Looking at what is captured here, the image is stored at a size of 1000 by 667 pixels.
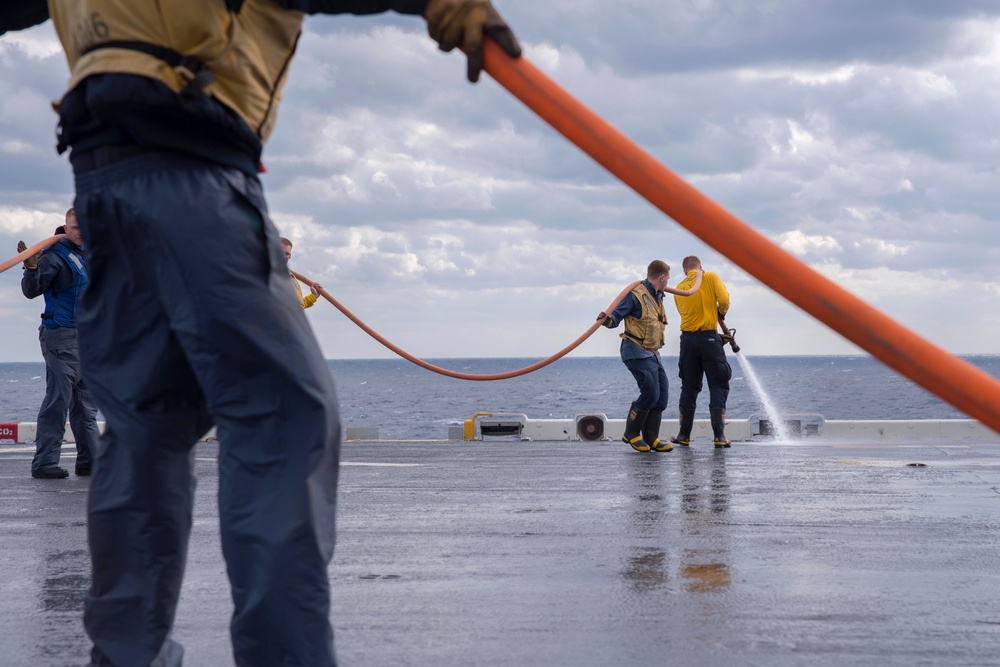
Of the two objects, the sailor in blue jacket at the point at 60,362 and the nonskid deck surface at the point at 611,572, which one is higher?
the sailor in blue jacket at the point at 60,362

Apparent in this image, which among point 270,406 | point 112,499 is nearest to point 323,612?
point 270,406

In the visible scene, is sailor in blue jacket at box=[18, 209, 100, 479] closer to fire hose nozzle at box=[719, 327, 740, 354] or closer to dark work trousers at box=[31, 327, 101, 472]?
dark work trousers at box=[31, 327, 101, 472]

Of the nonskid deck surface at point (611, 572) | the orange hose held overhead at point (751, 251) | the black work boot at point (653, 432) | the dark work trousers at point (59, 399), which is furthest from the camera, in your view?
the black work boot at point (653, 432)

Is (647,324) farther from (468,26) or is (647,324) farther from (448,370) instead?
(468,26)

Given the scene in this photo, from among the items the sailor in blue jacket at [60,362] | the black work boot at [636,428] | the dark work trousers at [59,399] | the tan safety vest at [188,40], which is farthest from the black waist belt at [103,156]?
the black work boot at [636,428]

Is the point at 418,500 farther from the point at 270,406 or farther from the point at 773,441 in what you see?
the point at 773,441

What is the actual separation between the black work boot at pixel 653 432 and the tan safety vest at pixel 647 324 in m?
0.78

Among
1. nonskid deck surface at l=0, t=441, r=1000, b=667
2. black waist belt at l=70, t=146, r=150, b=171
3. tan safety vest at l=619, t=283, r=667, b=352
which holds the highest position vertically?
tan safety vest at l=619, t=283, r=667, b=352

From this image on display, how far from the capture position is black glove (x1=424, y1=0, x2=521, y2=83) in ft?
7.06

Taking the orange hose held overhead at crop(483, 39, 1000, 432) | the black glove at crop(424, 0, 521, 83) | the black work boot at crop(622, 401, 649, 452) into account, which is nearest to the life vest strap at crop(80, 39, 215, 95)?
the black glove at crop(424, 0, 521, 83)

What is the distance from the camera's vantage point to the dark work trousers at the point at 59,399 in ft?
28.0

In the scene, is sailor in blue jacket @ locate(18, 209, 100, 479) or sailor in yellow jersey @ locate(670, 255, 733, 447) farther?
sailor in yellow jersey @ locate(670, 255, 733, 447)

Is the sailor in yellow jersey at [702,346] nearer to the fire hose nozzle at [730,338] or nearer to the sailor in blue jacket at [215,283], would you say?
the fire hose nozzle at [730,338]

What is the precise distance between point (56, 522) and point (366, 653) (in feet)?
11.4
